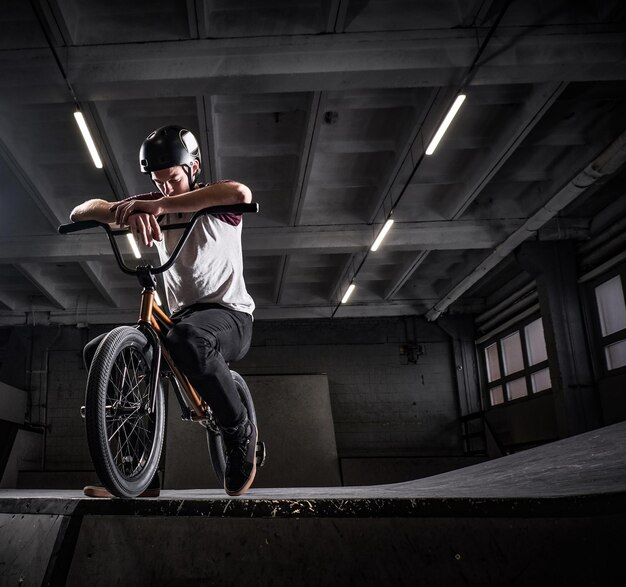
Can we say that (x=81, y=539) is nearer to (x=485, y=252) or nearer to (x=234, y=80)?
(x=234, y=80)

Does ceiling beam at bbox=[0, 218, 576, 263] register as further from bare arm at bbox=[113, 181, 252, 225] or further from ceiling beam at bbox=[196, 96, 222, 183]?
bare arm at bbox=[113, 181, 252, 225]

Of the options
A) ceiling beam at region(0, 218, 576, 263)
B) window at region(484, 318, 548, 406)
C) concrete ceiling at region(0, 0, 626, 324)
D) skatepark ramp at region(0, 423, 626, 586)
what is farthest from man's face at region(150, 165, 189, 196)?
window at region(484, 318, 548, 406)

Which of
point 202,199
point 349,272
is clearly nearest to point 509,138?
point 349,272

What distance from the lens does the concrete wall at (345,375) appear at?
1134cm

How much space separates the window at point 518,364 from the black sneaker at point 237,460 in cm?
843

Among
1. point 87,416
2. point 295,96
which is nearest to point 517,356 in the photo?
point 295,96

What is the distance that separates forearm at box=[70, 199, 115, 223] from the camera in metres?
1.75

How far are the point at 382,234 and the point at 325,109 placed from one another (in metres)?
2.49

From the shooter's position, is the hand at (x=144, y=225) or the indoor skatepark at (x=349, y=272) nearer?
the indoor skatepark at (x=349, y=272)

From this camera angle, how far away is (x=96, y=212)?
5.80ft

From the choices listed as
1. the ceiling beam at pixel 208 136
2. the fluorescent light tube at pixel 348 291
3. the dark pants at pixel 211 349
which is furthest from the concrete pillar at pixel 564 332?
the dark pants at pixel 211 349

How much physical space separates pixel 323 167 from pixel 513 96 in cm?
225

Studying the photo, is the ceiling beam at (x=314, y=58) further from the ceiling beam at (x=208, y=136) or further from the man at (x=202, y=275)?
the man at (x=202, y=275)

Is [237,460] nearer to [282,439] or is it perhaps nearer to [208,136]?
[208,136]
